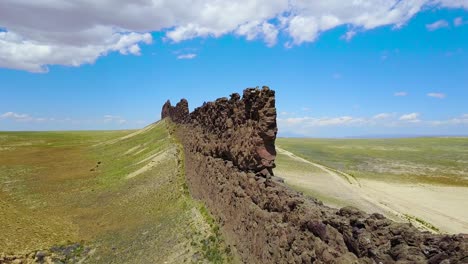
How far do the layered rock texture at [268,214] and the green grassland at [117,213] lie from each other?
2.05m

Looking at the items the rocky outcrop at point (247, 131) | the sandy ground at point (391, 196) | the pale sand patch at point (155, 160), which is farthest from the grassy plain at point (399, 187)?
the pale sand patch at point (155, 160)

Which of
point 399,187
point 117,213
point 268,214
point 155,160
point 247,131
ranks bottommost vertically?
point 117,213

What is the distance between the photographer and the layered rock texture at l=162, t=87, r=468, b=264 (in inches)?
365

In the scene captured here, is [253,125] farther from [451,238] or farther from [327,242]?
[451,238]

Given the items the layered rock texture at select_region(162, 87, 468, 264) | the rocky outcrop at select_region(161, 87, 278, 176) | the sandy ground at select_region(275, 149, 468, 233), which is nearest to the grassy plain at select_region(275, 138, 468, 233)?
the sandy ground at select_region(275, 149, 468, 233)

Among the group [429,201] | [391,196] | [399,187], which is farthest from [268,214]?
[399,187]

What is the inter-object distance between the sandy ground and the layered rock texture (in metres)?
12.9

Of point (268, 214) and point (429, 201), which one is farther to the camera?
point (429, 201)

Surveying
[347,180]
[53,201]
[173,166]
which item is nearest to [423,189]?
[347,180]

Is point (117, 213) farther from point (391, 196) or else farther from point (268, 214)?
point (391, 196)

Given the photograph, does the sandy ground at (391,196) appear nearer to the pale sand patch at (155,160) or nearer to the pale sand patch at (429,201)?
the pale sand patch at (429,201)

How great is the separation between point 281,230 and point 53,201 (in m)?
32.6

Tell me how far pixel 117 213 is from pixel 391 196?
30195mm

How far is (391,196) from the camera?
4412cm
